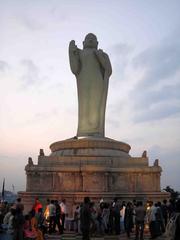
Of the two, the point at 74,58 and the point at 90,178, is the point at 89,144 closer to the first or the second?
the point at 90,178

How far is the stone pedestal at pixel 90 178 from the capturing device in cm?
1872

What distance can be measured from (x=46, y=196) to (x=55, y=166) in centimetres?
169

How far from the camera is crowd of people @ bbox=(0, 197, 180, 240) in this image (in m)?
9.62

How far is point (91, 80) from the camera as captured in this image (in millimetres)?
23984

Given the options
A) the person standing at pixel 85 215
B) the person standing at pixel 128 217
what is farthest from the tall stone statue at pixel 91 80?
Result: the person standing at pixel 85 215

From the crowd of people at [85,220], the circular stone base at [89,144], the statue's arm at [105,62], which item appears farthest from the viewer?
the statue's arm at [105,62]

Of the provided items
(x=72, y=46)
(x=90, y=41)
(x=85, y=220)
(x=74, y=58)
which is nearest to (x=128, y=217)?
(x=85, y=220)

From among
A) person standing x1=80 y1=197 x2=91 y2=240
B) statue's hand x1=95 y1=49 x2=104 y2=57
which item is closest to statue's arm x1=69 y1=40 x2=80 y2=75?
statue's hand x1=95 y1=49 x2=104 y2=57

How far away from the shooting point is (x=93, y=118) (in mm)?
23781

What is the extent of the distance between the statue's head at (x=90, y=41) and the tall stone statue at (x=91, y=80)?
48cm

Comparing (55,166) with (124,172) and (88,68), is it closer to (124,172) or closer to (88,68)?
(124,172)

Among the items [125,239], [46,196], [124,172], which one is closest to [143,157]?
[124,172]

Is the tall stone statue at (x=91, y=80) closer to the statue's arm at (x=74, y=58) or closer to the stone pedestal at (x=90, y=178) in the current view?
the statue's arm at (x=74, y=58)

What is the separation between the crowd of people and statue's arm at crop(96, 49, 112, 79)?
11.3m
